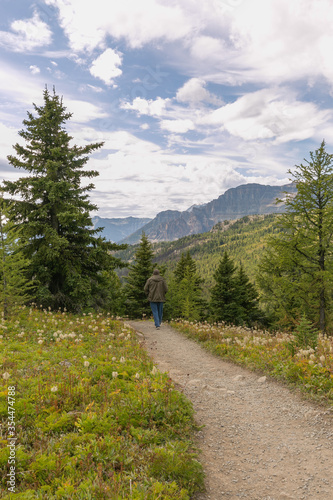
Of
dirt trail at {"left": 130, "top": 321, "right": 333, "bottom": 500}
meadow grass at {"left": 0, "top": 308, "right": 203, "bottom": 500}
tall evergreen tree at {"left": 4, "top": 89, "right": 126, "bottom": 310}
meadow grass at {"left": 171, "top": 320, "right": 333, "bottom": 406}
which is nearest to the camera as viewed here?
meadow grass at {"left": 0, "top": 308, "right": 203, "bottom": 500}

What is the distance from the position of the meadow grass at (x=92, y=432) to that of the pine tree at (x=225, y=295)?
2715 cm

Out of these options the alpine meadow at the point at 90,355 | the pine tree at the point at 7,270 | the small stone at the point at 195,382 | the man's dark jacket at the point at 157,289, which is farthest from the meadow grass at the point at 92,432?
the man's dark jacket at the point at 157,289

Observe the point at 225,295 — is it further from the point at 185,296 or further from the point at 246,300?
the point at 185,296

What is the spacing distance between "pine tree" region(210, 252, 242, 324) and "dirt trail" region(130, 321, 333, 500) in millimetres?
25439

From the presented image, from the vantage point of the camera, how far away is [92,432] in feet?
13.1

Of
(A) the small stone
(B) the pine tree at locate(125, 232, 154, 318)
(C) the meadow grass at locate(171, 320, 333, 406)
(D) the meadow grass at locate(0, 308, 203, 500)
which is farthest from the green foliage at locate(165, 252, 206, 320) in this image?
(D) the meadow grass at locate(0, 308, 203, 500)

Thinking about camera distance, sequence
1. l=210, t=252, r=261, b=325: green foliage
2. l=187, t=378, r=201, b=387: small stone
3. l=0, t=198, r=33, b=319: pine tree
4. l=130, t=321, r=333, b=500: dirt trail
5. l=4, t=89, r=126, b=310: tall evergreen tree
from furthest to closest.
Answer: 1. l=210, t=252, r=261, b=325: green foliage
2. l=4, t=89, r=126, b=310: tall evergreen tree
3. l=0, t=198, r=33, b=319: pine tree
4. l=187, t=378, r=201, b=387: small stone
5. l=130, t=321, r=333, b=500: dirt trail

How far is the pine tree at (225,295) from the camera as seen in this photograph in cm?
3256

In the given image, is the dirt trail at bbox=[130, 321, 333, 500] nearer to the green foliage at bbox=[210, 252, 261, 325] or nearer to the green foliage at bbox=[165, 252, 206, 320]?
the green foliage at bbox=[165, 252, 206, 320]

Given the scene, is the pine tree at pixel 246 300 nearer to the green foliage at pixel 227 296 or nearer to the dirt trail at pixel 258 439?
the green foliage at pixel 227 296

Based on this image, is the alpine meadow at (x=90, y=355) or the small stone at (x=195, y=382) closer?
the alpine meadow at (x=90, y=355)

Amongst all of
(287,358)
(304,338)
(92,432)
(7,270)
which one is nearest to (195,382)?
(287,358)

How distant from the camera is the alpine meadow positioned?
3359mm

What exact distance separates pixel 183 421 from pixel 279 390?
2.74 m
